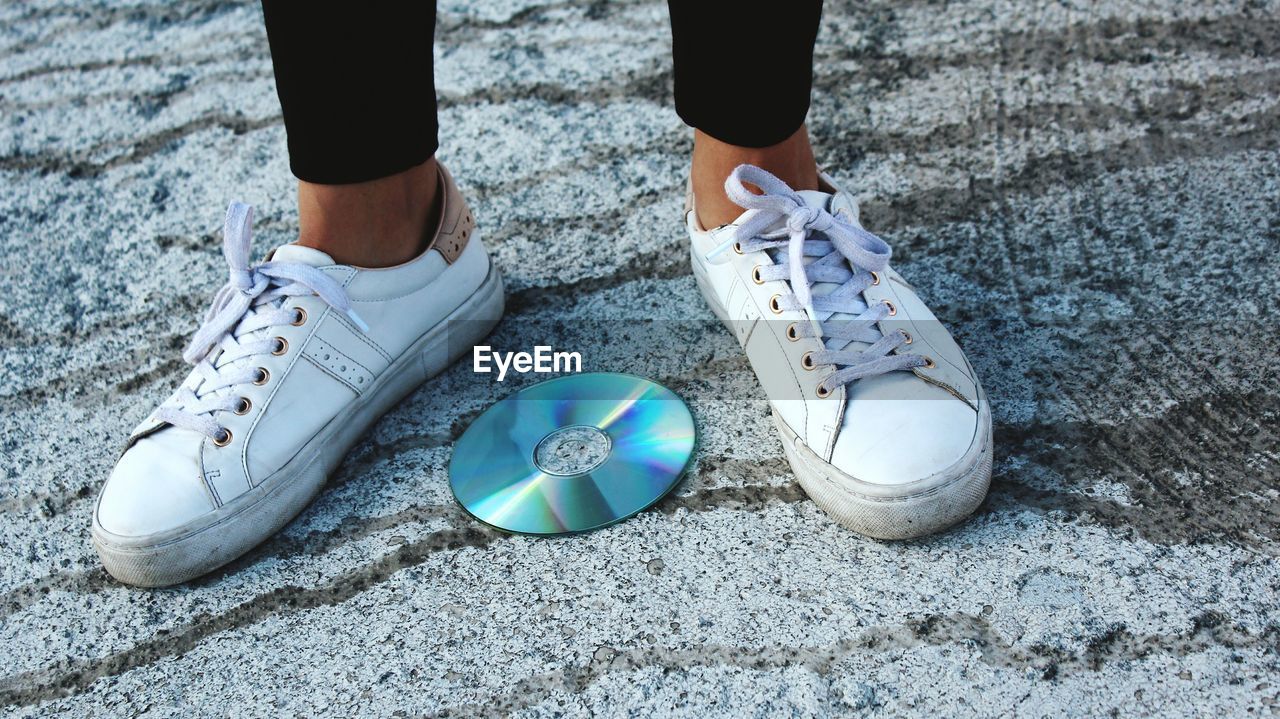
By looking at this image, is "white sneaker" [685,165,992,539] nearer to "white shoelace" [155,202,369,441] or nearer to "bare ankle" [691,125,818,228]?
"bare ankle" [691,125,818,228]

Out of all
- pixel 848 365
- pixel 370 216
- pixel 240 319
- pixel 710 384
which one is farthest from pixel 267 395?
pixel 848 365

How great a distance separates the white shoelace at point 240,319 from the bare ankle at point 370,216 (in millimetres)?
52

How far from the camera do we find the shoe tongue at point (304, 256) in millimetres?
1317

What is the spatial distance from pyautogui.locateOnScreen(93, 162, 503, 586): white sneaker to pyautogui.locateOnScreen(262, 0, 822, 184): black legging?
14 centimetres

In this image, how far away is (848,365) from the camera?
1.23m

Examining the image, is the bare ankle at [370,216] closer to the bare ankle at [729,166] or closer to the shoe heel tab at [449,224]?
the shoe heel tab at [449,224]

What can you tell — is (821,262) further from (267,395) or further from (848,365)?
(267,395)

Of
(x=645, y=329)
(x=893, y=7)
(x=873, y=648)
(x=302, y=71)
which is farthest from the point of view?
(x=893, y=7)

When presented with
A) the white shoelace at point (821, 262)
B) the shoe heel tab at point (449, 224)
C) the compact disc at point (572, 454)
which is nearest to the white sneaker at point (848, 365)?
the white shoelace at point (821, 262)

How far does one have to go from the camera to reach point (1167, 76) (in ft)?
6.19

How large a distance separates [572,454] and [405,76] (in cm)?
50

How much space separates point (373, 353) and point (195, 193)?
0.79 metres

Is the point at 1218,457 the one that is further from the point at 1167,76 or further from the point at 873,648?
the point at 1167,76

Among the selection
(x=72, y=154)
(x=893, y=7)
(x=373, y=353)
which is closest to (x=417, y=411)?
(x=373, y=353)
